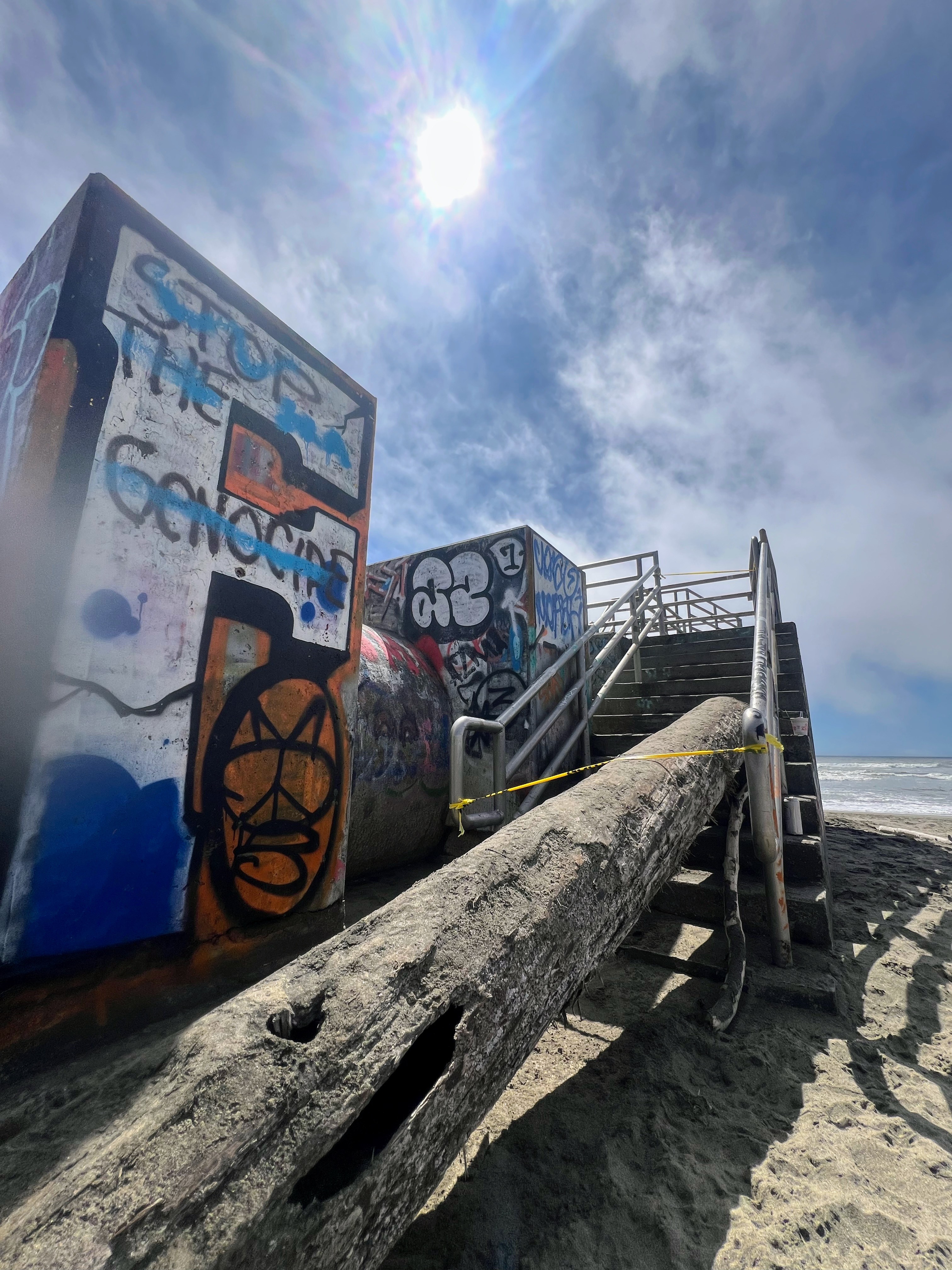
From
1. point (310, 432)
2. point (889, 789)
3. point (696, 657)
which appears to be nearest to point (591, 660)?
point (696, 657)

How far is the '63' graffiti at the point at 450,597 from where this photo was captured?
616 cm

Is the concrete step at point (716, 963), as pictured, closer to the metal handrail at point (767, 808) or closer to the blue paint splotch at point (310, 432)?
the metal handrail at point (767, 808)

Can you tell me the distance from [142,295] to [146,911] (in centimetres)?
262

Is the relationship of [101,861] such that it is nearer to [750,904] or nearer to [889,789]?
[750,904]

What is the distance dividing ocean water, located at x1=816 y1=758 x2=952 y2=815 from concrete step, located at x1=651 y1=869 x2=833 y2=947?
11369mm

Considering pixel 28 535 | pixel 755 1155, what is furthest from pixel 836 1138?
pixel 28 535

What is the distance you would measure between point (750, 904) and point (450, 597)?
4152 millimetres

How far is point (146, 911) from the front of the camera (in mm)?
2234

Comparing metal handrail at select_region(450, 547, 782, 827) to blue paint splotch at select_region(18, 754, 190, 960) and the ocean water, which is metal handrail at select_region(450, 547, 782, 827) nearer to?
blue paint splotch at select_region(18, 754, 190, 960)

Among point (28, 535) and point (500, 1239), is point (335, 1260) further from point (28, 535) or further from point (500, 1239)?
point (28, 535)

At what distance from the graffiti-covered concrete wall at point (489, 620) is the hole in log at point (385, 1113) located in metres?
4.30

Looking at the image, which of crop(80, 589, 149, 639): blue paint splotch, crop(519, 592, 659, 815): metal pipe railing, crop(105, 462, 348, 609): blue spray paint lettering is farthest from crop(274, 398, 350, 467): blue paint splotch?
crop(519, 592, 659, 815): metal pipe railing

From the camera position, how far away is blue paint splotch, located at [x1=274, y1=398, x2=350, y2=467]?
10.1 feet

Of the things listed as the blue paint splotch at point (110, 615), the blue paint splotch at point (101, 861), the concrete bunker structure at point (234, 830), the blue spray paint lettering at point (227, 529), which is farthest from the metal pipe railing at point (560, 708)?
the blue paint splotch at point (110, 615)
